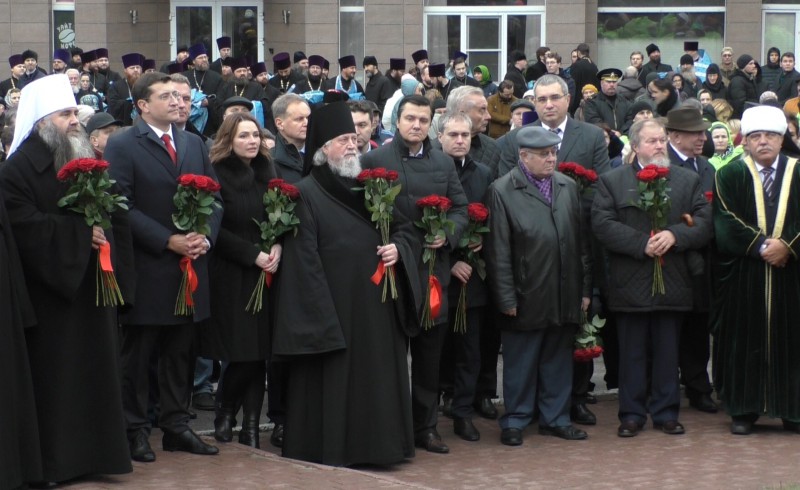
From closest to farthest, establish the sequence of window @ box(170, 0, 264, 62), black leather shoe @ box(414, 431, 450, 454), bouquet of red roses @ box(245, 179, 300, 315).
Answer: bouquet of red roses @ box(245, 179, 300, 315), black leather shoe @ box(414, 431, 450, 454), window @ box(170, 0, 264, 62)

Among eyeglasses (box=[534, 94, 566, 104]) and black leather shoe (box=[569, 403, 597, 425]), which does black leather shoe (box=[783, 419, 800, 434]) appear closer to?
black leather shoe (box=[569, 403, 597, 425])

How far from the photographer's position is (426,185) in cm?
938

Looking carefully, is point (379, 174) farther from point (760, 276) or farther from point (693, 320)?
point (693, 320)

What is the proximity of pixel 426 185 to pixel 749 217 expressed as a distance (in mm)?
2326

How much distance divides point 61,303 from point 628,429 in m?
4.12

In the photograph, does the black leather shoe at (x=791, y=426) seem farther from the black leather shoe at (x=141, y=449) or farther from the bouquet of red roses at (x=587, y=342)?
the black leather shoe at (x=141, y=449)

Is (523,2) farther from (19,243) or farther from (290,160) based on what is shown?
(19,243)

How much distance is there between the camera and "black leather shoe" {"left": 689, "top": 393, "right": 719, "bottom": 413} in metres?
10.6

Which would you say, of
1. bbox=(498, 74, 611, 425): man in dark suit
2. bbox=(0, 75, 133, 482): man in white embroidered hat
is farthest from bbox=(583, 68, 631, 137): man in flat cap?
bbox=(0, 75, 133, 482): man in white embroidered hat

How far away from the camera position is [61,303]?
7.89 meters

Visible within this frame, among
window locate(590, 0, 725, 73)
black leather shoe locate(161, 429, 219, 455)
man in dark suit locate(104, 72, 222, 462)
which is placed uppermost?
window locate(590, 0, 725, 73)

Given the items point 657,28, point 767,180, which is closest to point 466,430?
point 767,180

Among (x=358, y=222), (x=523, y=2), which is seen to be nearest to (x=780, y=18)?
(x=523, y=2)

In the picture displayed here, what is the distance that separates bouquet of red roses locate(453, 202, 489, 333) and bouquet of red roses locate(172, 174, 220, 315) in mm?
1853
